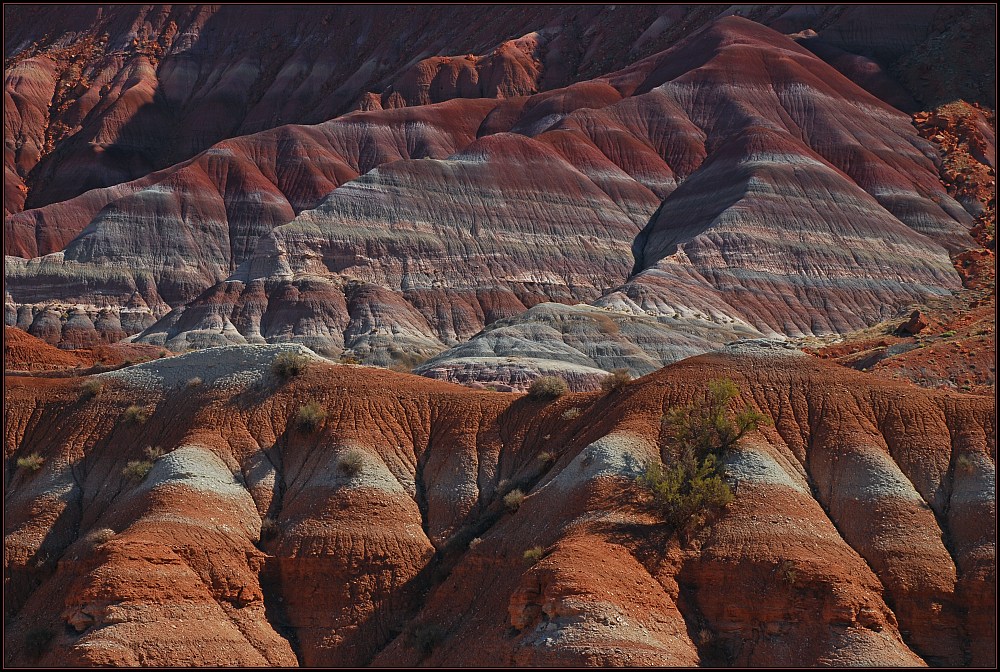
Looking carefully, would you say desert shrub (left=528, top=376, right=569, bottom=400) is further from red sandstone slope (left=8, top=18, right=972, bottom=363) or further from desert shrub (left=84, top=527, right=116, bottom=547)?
red sandstone slope (left=8, top=18, right=972, bottom=363)

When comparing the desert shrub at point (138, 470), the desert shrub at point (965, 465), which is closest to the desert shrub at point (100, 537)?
the desert shrub at point (138, 470)

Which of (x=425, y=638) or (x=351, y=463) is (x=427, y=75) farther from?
(x=425, y=638)

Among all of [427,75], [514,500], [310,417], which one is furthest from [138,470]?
[427,75]

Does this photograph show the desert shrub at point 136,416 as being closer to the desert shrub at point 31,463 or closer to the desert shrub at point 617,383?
the desert shrub at point 31,463

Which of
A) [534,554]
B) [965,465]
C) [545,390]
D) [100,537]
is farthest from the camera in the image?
[545,390]

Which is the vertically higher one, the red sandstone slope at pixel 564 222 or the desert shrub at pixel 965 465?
the red sandstone slope at pixel 564 222

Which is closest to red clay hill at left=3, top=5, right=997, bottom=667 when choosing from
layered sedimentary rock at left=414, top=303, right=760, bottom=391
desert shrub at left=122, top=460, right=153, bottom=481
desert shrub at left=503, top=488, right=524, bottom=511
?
layered sedimentary rock at left=414, top=303, right=760, bottom=391

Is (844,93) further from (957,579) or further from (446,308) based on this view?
(957,579)
